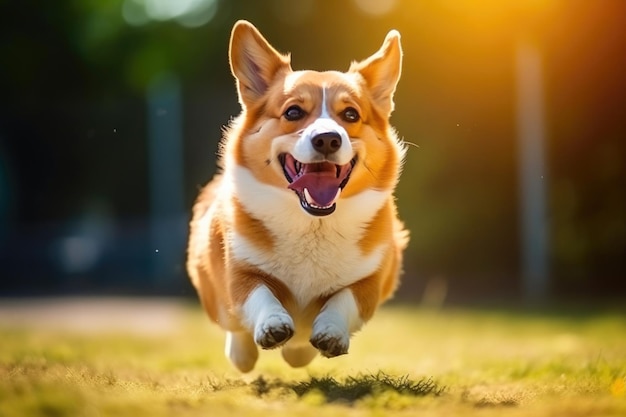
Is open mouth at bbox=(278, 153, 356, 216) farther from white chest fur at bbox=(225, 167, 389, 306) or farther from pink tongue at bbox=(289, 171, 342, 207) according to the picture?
white chest fur at bbox=(225, 167, 389, 306)

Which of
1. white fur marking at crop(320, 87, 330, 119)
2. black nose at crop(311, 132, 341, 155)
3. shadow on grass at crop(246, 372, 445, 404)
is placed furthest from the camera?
white fur marking at crop(320, 87, 330, 119)

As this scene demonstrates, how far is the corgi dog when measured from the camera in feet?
12.7

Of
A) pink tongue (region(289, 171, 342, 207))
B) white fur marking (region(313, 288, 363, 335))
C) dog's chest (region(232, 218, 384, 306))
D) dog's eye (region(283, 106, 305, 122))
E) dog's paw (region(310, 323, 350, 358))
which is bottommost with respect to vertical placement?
dog's paw (region(310, 323, 350, 358))

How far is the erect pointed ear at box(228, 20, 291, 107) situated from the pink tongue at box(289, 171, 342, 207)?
0.67m

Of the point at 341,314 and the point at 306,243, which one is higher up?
the point at 306,243

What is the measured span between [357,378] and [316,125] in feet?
3.37

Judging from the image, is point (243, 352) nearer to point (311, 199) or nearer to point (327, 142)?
point (311, 199)

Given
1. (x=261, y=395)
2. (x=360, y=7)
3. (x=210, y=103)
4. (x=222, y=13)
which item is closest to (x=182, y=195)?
(x=210, y=103)

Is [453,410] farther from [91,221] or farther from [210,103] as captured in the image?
[91,221]

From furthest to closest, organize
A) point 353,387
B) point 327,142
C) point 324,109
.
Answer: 1. point 324,109
2. point 327,142
3. point 353,387

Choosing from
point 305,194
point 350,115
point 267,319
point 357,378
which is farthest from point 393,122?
point 267,319

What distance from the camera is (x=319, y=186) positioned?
153 inches

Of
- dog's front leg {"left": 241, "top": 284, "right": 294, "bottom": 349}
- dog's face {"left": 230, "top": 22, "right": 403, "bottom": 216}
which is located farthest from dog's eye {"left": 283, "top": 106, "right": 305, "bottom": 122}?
dog's front leg {"left": 241, "top": 284, "right": 294, "bottom": 349}

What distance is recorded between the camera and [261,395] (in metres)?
3.37
